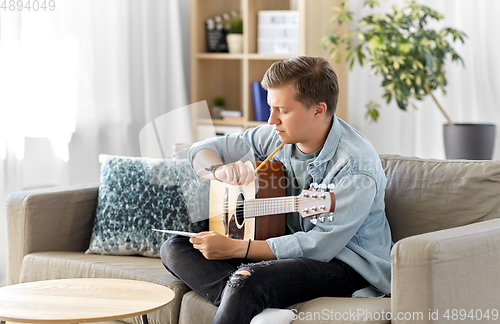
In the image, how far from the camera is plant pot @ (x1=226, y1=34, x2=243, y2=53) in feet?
10.8

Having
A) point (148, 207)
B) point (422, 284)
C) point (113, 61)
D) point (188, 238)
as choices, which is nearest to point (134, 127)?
point (113, 61)

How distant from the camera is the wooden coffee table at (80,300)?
1271 millimetres

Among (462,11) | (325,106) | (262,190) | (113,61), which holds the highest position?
(462,11)

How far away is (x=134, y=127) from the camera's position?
10.4 ft

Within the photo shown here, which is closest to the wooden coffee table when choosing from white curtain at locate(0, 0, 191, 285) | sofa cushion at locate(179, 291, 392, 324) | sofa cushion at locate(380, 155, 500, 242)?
sofa cushion at locate(179, 291, 392, 324)

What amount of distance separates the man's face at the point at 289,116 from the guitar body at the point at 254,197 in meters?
0.12

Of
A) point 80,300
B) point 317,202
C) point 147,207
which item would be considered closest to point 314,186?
point 317,202

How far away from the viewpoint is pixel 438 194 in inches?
66.7

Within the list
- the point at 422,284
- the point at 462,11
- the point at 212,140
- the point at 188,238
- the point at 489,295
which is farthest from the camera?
the point at 462,11

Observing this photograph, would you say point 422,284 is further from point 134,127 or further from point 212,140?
point 134,127

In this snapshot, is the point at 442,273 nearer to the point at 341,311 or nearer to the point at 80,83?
the point at 341,311

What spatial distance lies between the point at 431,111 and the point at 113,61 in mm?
1733

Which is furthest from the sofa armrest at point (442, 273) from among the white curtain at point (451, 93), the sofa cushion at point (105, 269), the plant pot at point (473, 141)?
the white curtain at point (451, 93)

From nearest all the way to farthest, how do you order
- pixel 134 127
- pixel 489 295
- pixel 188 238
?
pixel 489 295, pixel 188 238, pixel 134 127
